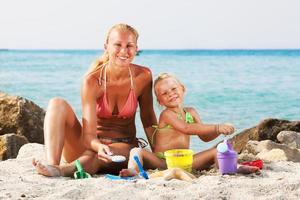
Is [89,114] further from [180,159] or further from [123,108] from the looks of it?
[180,159]

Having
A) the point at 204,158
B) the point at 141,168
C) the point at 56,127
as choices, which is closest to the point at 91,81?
the point at 56,127

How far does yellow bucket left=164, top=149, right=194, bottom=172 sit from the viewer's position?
13.4 feet

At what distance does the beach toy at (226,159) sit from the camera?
3998 mm

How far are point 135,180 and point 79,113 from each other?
7.45 m

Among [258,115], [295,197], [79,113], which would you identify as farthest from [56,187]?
[258,115]

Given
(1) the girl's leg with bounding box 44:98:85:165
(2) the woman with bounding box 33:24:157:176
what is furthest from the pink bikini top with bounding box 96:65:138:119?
(1) the girl's leg with bounding box 44:98:85:165

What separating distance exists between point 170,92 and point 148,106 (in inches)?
12.7

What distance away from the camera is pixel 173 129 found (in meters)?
4.43

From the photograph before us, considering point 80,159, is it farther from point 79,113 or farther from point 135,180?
point 79,113

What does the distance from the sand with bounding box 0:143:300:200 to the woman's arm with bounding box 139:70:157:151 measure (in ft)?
2.41

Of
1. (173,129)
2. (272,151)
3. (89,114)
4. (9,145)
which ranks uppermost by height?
(89,114)

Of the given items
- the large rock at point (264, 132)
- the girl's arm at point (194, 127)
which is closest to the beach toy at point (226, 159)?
the girl's arm at point (194, 127)

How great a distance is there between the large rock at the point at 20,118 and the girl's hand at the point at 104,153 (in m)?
2.43
